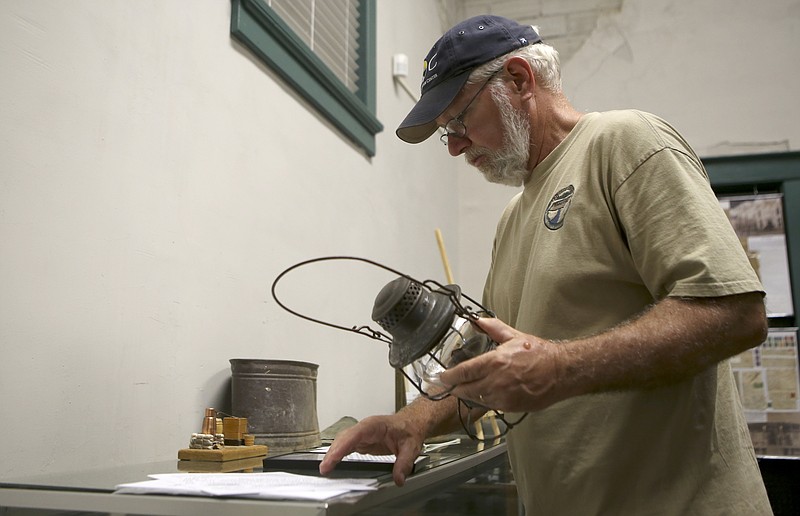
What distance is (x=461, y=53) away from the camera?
5.18 feet

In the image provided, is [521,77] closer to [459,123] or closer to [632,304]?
[459,123]

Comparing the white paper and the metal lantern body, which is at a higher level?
the metal lantern body

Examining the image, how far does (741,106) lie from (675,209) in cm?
409

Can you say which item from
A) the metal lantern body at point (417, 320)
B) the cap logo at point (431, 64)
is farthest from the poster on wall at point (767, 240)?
the metal lantern body at point (417, 320)

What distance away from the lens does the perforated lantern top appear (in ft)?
3.35

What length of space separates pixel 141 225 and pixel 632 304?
1159mm

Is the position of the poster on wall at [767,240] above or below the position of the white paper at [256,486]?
above

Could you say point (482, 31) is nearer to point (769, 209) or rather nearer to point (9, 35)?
point (9, 35)

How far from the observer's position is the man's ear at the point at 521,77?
62.1 inches

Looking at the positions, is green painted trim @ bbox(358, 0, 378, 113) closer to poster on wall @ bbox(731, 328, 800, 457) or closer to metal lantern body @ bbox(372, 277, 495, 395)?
metal lantern body @ bbox(372, 277, 495, 395)

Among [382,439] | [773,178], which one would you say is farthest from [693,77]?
[382,439]

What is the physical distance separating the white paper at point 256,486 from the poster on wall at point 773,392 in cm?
394

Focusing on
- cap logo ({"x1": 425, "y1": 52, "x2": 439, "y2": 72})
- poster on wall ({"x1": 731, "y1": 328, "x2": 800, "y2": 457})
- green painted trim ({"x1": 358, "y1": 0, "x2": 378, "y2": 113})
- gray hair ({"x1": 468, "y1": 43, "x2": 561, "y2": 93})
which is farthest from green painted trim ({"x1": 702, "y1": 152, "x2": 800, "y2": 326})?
cap logo ({"x1": 425, "y1": 52, "x2": 439, "y2": 72})

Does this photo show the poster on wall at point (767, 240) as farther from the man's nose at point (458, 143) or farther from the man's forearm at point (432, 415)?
the man's forearm at point (432, 415)
